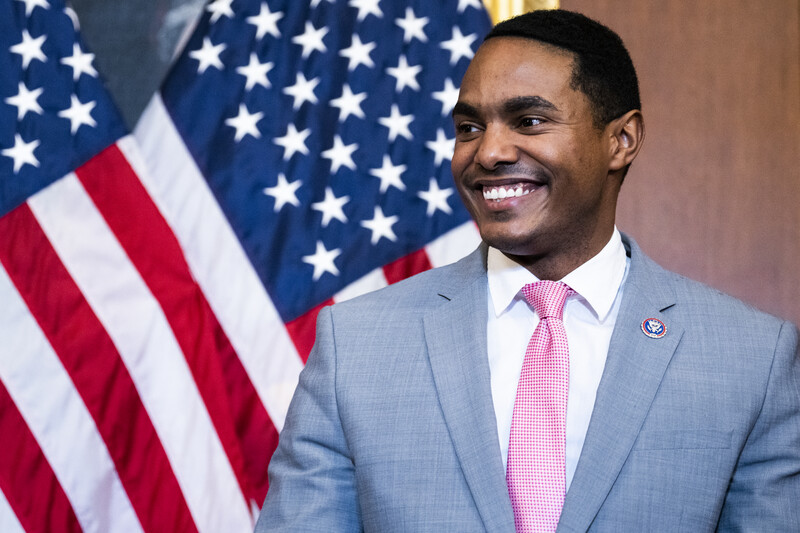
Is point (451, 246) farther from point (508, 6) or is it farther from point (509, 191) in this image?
point (509, 191)

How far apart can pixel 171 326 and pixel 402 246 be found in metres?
0.65

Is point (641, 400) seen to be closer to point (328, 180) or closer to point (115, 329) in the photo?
point (328, 180)

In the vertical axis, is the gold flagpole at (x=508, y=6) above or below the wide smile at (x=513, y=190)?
above

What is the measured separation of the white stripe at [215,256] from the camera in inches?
87.5

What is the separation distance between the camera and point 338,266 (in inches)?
90.1

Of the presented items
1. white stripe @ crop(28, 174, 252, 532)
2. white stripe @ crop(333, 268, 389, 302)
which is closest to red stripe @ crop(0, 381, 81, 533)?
white stripe @ crop(28, 174, 252, 532)

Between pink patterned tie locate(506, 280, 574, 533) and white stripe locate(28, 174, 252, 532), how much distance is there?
3.49 ft

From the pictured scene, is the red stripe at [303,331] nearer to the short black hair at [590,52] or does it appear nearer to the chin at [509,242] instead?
the chin at [509,242]

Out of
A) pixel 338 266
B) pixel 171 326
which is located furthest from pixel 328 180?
pixel 171 326

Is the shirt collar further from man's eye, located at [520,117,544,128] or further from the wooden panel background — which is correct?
the wooden panel background

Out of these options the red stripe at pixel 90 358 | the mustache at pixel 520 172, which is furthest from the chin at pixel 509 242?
the red stripe at pixel 90 358

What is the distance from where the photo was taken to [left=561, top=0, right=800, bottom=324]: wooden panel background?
235 centimetres

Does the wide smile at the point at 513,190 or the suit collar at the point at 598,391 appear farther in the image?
the wide smile at the point at 513,190

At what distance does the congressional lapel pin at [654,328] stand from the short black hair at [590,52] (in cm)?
36
